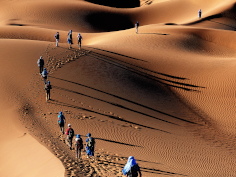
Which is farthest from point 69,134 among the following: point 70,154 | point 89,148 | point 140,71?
point 140,71

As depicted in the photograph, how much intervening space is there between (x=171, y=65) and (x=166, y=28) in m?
12.2

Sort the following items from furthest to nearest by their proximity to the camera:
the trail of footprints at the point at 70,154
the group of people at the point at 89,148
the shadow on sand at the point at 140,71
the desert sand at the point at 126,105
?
the shadow on sand at the point at 140,71 → the desert sand at the point at 126,105 → the trail of footprints at the point at 70,154 → the group of people at the point at 89,148

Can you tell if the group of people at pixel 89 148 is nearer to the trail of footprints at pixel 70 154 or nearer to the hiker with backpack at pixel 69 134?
the hiker with backpack at pixel 69 134

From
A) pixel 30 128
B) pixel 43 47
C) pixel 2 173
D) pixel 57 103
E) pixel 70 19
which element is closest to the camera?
pixel 2 173

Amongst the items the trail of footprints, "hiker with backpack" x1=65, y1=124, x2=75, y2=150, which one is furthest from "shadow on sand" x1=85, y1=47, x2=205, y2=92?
"hiker with backpack" x1=65, y1=124, x2=75, y2=150

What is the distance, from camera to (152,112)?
66.8ft

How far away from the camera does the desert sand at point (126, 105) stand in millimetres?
13523

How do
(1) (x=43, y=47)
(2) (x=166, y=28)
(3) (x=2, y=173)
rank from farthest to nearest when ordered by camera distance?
1. (2) (x=166, y=28)
2. (1) (x=43, y=47)
3. (3) (x=2, y=173)

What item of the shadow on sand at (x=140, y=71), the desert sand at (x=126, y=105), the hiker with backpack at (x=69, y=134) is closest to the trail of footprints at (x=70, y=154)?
the desert sand at (x=126, y=105)

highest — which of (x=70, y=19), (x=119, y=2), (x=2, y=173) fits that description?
(x=119, y=2)

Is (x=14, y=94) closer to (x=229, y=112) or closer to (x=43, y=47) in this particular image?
(x=43, y=47)

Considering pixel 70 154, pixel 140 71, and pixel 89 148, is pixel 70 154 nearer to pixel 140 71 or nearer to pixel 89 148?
pixel 89 148

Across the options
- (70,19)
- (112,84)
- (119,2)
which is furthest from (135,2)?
(112,84)

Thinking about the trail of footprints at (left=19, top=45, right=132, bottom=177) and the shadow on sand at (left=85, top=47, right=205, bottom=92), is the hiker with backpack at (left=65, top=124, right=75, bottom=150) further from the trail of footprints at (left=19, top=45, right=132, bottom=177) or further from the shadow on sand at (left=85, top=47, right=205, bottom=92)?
the shadow on sand at (left=85, top=47, right=205, bottom=92)
